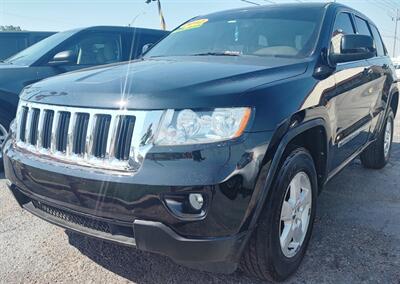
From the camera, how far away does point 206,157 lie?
2.00 m

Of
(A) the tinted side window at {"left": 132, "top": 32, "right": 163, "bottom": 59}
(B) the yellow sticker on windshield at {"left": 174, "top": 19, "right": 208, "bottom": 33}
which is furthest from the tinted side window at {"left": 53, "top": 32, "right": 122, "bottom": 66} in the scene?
(B) the yellow sticker on windshield at {"left": 174, "top": 19, "right": 208, "bottom": 33}

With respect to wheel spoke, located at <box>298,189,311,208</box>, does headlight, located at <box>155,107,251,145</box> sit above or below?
above

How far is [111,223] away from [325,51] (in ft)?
6.55

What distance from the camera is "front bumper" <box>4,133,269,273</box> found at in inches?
78.2

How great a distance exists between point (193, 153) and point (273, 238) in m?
0.74

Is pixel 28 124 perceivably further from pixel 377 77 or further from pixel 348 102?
pixel 377 77

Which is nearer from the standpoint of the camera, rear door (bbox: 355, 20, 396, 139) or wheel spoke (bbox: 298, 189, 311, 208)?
wheel spoke (bbox: 298, 189, 311, 208)

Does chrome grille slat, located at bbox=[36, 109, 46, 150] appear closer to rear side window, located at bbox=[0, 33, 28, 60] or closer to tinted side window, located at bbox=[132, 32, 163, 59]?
tinted side window, located at bbox=[132, 32, 163, 59]

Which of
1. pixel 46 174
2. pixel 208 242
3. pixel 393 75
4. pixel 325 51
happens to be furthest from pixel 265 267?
pixel 393 75

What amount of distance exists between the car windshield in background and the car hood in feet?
1.00

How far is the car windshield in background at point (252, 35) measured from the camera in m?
3.19

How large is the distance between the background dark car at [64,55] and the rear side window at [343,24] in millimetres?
2669

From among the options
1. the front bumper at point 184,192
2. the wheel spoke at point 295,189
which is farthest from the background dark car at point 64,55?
the wheel spoke at point 295,189

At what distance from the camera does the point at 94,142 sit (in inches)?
86.9
